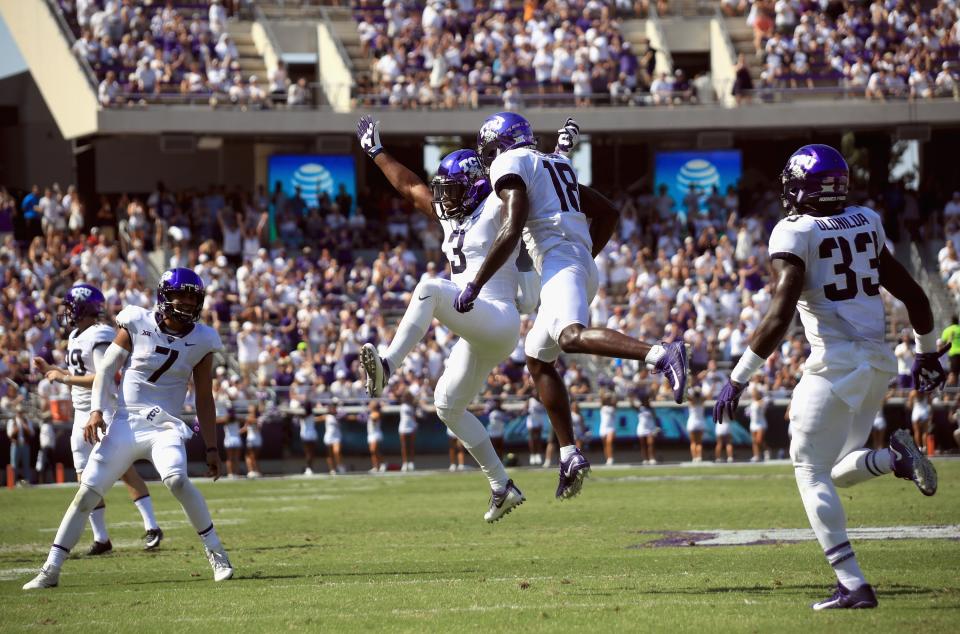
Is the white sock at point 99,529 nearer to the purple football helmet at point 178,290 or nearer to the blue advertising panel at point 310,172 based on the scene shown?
the purple football helmet at point 178,290

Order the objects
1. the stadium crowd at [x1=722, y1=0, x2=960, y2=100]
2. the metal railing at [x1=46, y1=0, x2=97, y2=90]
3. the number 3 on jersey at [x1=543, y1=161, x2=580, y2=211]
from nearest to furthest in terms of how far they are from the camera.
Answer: the number 3 on jersey at [x1=543, y1=161, x2=580, y2=211] → the metal railing at [x1=46, y1=0, x2=97, y2=90] → the stadium crowd at [x1=722, y1=0, x2=960, y2=100]

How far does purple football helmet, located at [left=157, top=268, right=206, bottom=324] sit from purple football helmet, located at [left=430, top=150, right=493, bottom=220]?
5.79 ft

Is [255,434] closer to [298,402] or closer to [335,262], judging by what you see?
[298,402]

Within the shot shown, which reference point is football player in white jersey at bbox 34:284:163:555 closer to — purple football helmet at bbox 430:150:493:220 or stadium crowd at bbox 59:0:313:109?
purple football helmet at bbox 430:150:493:220

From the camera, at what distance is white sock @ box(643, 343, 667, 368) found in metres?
7.77

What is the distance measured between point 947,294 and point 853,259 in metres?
23.1

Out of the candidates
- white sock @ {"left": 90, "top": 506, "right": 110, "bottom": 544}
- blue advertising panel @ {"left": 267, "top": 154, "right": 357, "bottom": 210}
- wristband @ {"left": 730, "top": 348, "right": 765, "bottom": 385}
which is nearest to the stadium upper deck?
blue advertising panel @ {"left": 267, "top": 154, "right": 357, "bottom": 210}

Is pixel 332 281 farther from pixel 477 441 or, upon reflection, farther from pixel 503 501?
pixel 503 501

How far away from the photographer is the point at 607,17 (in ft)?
109

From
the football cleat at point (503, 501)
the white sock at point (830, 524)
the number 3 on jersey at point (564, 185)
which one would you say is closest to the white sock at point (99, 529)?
the football cleat at point (503, 501)

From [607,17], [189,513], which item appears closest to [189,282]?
[189,513]

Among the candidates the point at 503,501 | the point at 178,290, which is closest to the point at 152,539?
the point at 178,290

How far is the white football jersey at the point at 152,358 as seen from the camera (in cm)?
977

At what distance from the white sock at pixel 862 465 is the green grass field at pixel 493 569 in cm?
66
